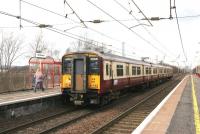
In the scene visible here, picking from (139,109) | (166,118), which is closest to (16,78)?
(139,109)

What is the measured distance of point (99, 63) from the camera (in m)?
16.5

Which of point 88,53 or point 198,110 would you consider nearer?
point 198,110

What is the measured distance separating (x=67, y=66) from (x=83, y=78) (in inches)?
50.9

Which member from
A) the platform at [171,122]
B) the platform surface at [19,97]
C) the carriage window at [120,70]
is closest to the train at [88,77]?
the carriage window at [120,70]

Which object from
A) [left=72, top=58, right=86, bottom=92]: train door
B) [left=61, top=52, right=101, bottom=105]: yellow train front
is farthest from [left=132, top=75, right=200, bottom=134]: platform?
[left=72, top=58, right=86, bottom=92]: train door

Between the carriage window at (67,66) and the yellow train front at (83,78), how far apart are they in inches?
2.3

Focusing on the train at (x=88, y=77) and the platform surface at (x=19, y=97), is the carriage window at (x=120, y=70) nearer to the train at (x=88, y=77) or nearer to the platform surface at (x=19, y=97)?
the train at (x=88, y=77)

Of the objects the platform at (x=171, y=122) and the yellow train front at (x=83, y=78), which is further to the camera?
the yellow train front at (x=83, y=78)

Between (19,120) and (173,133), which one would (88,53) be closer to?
(19,120)

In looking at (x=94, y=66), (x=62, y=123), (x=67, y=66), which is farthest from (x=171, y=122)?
(x=67, y=66)

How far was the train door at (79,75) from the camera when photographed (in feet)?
54.6

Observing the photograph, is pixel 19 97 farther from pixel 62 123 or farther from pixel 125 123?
pixel 125 123

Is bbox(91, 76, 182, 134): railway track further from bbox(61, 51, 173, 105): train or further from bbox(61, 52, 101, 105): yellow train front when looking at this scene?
bbox(61, 52, 101, 105): yellow train front

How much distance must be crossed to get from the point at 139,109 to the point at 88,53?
3989mm
